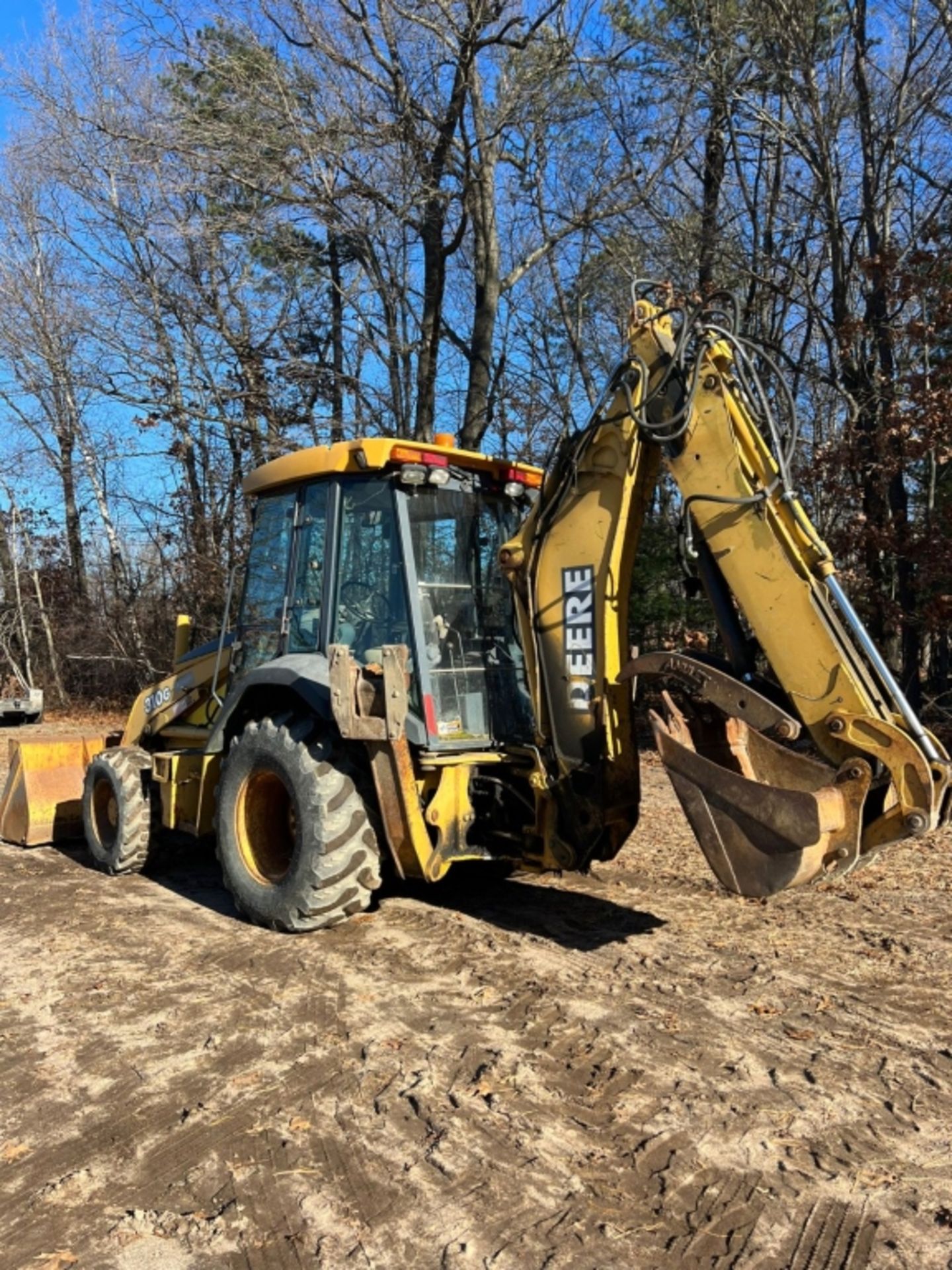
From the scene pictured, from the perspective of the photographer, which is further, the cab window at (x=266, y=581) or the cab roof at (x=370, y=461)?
the cab window at (x=266, y=581)

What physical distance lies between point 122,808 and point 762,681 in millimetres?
4338

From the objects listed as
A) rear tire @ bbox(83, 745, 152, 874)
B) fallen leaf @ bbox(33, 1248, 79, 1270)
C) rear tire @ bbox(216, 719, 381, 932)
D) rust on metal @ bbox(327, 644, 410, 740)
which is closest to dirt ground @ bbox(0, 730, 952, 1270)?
fallen leaf @ bbox(33, 1248, 79, 1270)

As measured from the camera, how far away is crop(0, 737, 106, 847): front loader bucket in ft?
25.3

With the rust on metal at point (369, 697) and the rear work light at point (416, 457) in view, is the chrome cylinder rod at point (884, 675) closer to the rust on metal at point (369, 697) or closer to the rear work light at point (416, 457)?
the rust on metal at point (369, 697)

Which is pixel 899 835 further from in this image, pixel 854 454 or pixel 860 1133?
pixel 854 454

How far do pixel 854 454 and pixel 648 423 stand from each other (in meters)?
7.94

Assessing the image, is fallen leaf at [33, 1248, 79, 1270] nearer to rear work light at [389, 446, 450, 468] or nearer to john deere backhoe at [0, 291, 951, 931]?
john deere backhoe at [0, 291, 951, 931]

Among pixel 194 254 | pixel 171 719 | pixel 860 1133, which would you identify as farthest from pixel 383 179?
pixel 860 1133

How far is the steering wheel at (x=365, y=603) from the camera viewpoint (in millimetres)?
5449

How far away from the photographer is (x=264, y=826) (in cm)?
582

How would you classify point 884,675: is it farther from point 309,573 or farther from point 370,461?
point 309,573

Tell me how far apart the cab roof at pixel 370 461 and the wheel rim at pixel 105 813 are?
2446 mm

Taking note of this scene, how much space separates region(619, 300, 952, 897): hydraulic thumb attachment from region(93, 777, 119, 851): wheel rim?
405 cm

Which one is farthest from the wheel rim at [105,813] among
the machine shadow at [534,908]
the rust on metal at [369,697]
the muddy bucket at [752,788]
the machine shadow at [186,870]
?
the muddy bucket at [752,788]
